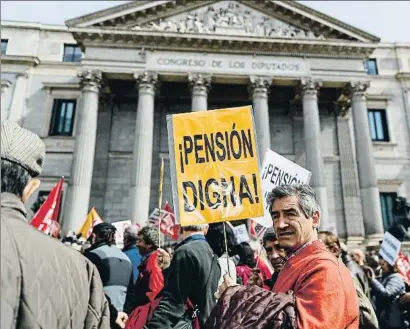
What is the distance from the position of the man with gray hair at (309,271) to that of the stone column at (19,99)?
26697mm

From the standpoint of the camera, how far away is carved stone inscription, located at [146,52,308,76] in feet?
79.2

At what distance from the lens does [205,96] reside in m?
23.6

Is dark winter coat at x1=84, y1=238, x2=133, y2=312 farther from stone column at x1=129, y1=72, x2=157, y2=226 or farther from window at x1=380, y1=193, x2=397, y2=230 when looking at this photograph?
window at x1=380, y1=193, x2=397, y2=230

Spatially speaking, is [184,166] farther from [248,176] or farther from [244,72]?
[244,72]

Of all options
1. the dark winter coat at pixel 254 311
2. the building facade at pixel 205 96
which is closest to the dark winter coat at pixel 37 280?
the dark winter coat at pixel 254 311

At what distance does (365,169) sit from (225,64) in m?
10.0

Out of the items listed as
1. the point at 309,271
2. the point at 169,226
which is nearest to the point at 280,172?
the point at 309,271

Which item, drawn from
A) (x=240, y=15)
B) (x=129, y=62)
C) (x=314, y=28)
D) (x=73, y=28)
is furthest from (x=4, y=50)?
(x=314, y=28)

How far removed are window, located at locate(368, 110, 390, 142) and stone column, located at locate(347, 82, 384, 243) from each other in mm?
4167

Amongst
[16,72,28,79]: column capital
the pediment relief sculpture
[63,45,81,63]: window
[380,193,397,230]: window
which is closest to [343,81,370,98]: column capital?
the pediment relief sculpture

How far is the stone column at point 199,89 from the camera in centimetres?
2312

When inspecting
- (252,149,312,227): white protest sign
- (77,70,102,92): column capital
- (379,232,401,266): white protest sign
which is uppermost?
(77,70,102,92): column capital

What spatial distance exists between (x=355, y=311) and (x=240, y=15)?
2578cm

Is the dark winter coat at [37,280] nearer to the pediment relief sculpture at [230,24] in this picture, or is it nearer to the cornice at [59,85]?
the pediment relief sculpture at [230,24]
